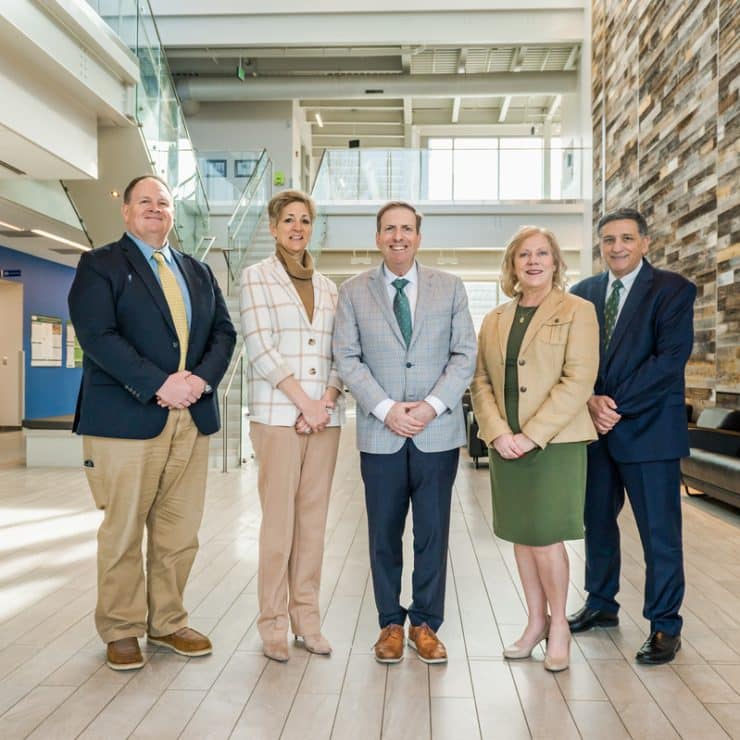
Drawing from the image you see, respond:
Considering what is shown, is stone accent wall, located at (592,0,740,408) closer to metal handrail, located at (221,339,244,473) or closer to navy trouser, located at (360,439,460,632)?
metal handrail, located at (221,339,244,473)

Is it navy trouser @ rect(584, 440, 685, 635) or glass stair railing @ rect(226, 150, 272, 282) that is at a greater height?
glass stair railing @ rect(226, 150, 272, 282)

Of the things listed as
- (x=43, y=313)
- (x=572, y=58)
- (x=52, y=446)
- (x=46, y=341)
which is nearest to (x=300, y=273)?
(x=52, y=446)

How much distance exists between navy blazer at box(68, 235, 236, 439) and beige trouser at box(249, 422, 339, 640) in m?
0.34

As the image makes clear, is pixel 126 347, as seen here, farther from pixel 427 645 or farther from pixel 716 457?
pixel 716 457

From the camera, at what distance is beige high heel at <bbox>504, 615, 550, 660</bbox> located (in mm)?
3059

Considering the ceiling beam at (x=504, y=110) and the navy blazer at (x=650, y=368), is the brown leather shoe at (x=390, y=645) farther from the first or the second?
the ceiling beam at (x=504, y=110)

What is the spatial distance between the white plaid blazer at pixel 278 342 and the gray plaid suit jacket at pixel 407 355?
98 mm

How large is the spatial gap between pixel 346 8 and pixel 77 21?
19.9 ft

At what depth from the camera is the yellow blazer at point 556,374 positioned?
9.51 ft

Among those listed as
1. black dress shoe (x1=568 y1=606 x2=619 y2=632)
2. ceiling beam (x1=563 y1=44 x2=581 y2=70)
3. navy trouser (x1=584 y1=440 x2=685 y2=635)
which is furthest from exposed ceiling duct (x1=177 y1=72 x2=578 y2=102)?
black dress shoe (x1=568 y1=606 x2=619 y2=632)

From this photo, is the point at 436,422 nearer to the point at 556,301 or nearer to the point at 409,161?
the point at 556,301

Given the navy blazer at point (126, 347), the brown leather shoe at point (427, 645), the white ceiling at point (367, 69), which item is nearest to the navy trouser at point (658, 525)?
the brown leather shoe at point (427, 645)

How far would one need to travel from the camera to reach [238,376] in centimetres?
992

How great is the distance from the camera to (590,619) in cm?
343
